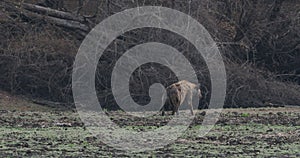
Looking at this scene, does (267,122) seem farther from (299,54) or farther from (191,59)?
(299,54)

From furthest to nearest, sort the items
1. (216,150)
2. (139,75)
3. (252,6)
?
(252,6) < (139,75) < (216,150)

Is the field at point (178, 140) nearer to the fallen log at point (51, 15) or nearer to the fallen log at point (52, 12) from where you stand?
the fallen log at point (51, 15)

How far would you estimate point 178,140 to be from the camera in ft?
46.3

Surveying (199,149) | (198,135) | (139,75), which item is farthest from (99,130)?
(139,75)

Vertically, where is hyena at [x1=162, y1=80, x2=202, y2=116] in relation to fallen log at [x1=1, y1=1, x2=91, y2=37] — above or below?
below

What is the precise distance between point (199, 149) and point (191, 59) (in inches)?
449

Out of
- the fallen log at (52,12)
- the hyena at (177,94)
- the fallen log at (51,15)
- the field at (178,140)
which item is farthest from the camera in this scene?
the fallen log at (52,12)

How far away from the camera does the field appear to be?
1214 centimetres

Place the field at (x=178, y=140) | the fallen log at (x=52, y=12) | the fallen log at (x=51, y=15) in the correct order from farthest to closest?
the fallen log at (x=52, y=12) < the fallen log at (x=51, y=15) < the field at (x=178, y=140)

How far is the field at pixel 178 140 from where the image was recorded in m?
12.1

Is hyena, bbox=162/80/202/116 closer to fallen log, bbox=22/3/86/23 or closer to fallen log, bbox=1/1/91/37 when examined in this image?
fallen log, bbox=1/1/91/37

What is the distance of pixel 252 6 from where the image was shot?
25.9m

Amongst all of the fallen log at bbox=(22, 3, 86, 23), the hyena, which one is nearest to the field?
the hyena

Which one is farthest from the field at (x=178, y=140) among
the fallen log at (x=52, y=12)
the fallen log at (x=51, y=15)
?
the fallen log at (x=52, y=12)
